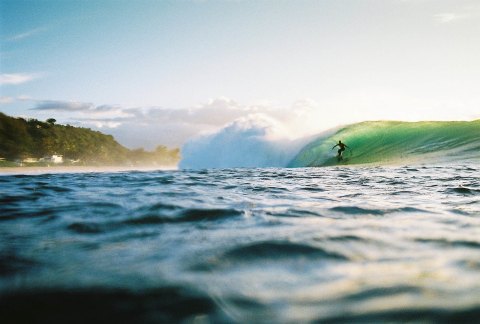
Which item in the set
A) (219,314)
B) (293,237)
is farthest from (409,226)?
(219,314)

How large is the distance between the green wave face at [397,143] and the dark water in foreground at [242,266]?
514 inches

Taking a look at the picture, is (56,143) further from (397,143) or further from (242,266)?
(242,266)

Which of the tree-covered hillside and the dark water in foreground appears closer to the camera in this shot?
the dark water in foreground

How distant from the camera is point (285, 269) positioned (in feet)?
6.02

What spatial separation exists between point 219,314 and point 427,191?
4890mm

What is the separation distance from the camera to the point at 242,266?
188 centimetres

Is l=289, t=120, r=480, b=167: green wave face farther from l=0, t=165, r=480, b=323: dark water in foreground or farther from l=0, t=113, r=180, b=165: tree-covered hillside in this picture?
l=0, t=113, r=180, b=165: tree-covered hillside

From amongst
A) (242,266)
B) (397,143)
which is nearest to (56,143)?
(397,143)

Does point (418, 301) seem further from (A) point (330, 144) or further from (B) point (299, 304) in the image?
(A) point (330, 144)

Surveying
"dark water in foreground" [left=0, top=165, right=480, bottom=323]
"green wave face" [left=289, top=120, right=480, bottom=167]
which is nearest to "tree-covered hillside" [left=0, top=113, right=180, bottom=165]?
"green wave face" [left=289, top=120, right=480, bottom=167]

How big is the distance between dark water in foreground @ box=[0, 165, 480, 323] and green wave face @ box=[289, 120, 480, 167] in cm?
1307

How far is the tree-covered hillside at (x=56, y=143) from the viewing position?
61.9 m

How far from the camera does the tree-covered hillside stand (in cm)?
6194

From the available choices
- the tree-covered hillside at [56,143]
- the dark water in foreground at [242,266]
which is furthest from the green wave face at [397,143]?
the tree-covered hillside at [56,143]
